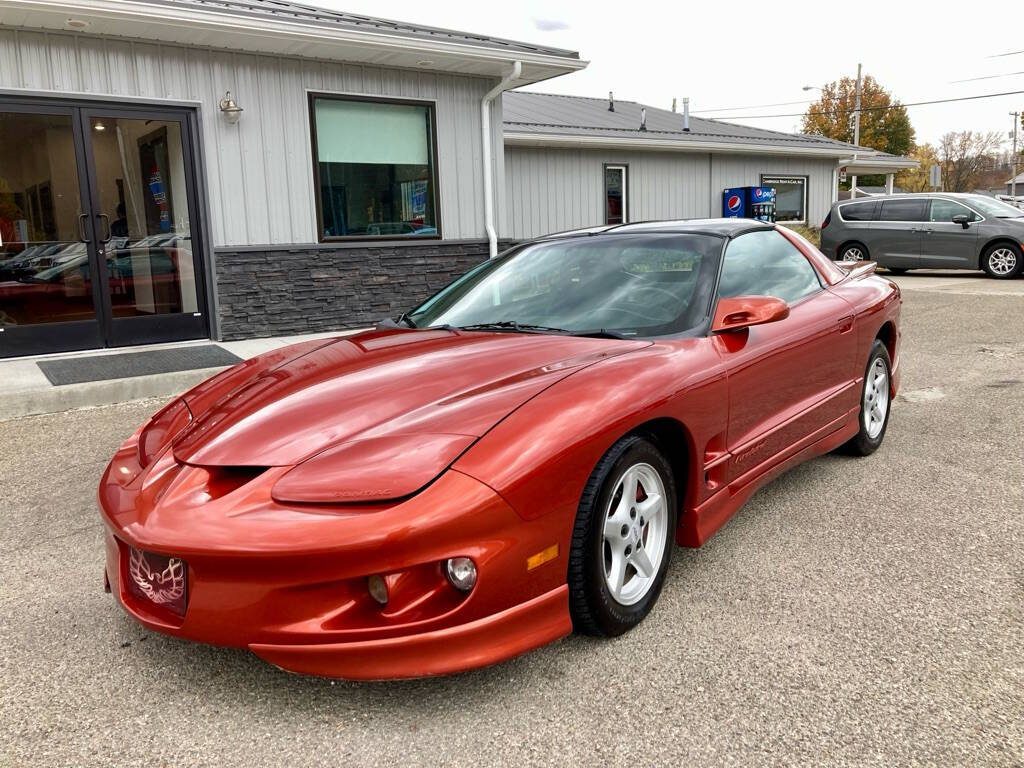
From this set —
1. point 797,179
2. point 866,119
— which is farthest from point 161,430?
point 866,119

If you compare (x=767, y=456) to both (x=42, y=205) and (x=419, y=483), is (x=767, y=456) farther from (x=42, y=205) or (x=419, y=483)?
(x=42, y=205)

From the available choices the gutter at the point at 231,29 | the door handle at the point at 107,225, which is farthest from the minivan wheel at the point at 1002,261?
the door handle at the point at 107,225

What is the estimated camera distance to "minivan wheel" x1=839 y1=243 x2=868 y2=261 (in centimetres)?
1577

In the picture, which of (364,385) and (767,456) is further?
(767,456)

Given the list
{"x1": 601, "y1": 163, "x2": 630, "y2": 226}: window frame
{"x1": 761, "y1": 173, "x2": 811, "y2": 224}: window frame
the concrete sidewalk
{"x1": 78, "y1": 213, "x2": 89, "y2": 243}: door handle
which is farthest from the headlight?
{"x1": 761, "y1": 173, "x2": 811, "y2": 224}: window frame

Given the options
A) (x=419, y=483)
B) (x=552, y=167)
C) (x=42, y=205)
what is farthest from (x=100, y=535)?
(x=552, y=167)

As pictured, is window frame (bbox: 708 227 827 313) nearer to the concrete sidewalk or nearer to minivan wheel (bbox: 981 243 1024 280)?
the concrete sidewalk

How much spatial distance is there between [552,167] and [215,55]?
24.1ft

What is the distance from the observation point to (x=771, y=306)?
3119 millimetres

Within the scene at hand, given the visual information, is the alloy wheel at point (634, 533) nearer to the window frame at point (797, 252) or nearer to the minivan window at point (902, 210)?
the window frame at point (797, 252)

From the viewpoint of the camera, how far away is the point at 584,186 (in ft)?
49.2

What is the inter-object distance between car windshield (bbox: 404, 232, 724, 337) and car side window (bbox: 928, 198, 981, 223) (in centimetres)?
1352

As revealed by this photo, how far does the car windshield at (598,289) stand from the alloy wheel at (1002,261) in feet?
43.5

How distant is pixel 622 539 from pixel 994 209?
14.9 m
